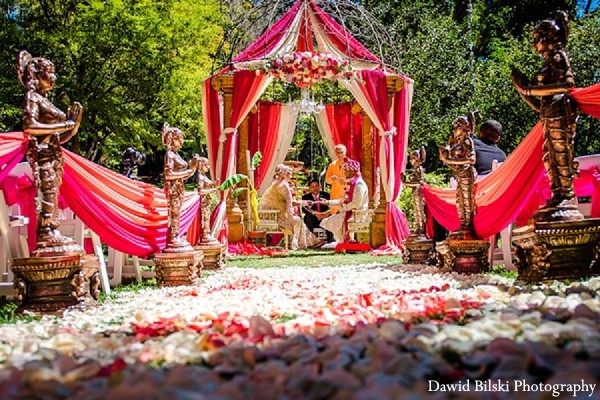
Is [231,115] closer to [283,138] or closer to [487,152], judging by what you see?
[283,138]

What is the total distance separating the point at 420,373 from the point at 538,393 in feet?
1.16

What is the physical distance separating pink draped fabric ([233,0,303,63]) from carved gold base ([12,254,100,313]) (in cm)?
771

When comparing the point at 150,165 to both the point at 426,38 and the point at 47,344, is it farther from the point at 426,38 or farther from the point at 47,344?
the point at 47,344

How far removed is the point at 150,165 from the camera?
23375mm

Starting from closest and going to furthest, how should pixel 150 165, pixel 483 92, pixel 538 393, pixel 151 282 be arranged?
1. pixel 538 393
2. pixel 151 282
3. pixel 483 92
4. pixel 150 165

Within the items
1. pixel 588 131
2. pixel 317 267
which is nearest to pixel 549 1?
pixel 588 131

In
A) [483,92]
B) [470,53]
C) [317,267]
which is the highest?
[470,53]

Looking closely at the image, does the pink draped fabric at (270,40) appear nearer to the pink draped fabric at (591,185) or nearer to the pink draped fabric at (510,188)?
the pink draped fabric at (510,188)

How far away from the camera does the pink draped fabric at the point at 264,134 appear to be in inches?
546

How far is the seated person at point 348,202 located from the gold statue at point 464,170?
5.43 metres

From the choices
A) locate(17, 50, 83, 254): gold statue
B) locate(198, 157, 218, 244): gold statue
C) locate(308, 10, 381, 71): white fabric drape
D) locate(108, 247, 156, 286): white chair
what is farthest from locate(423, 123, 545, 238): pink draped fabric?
locate(308, 10, 381, 71): white fabric drape

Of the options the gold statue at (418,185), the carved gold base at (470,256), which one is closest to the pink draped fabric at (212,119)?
the gold statue at (418,185)

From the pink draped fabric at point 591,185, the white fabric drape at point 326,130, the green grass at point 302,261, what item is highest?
the white fabric drape at point 326,130

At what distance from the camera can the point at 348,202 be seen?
37.9 ft
